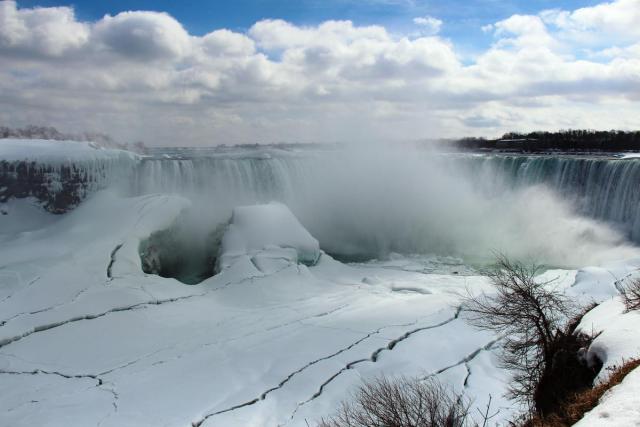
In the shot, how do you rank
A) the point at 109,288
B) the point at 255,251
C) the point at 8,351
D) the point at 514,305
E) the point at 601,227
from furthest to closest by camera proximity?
the point at 601,227
the point at 255,251
the point at 109,288
the point at 8,351
the point at 514,305

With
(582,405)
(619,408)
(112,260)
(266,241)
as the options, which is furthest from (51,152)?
(619,408)

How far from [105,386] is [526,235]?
21.6 meters

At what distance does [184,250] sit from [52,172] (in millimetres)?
6301

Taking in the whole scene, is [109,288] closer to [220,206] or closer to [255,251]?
[255,251]

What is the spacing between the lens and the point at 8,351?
9359 millimetres

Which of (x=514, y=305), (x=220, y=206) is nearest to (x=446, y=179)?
(x=220, y=206)

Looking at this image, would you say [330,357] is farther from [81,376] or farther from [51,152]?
[51,152]

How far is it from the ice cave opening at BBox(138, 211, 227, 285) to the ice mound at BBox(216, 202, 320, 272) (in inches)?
50.6

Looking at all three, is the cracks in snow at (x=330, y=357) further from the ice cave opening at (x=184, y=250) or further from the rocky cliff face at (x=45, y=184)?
the rocky cliff face at (x=45, y=184)

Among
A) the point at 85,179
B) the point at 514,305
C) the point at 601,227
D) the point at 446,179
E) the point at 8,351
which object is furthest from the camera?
the point at 446,179

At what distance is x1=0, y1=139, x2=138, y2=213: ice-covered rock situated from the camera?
1884 centimetres

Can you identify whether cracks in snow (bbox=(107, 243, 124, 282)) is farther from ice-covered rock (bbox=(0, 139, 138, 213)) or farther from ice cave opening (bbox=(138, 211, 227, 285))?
ice-covered rock (bbox=(0, 139, 138, 213))

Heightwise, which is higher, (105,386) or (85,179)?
(85,179)

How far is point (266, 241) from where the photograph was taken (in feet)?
53.6
